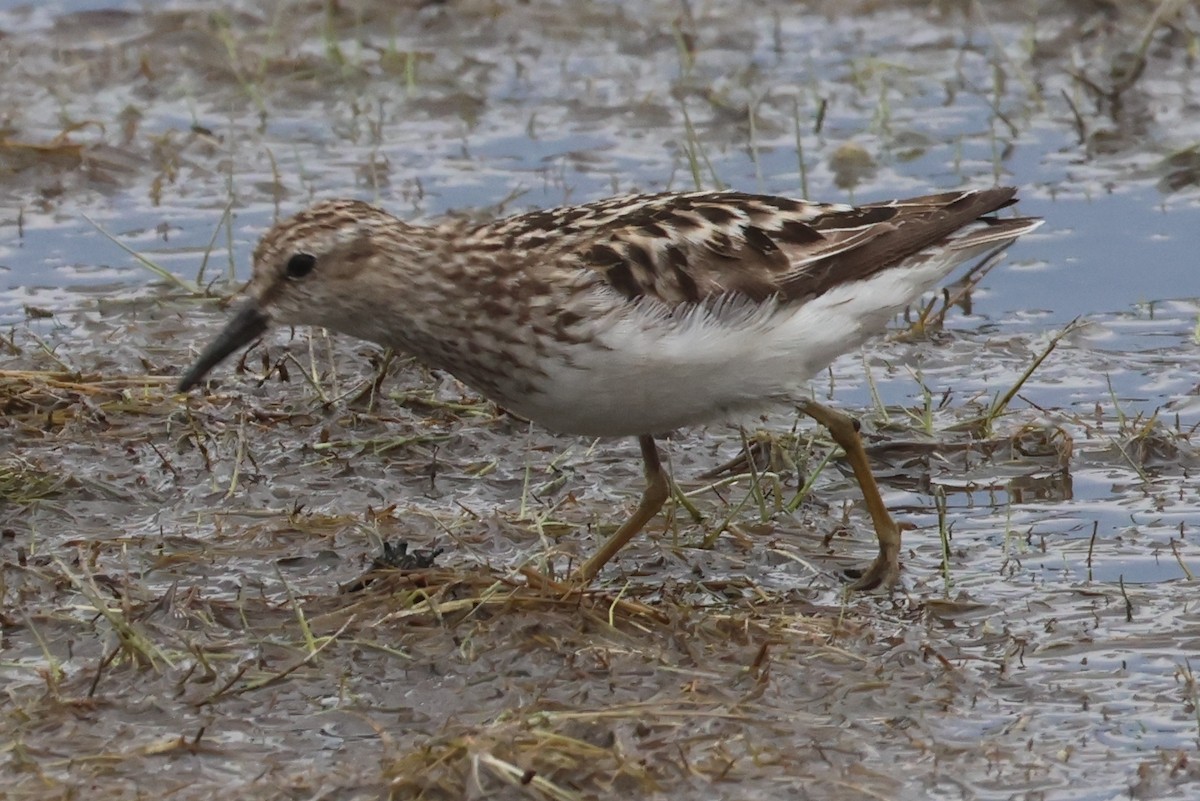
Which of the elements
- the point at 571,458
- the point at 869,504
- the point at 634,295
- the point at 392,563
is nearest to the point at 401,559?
the point at 392,563

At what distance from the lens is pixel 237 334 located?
7602 millimetres

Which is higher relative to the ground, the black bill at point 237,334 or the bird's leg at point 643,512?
the black bill at point 237,334

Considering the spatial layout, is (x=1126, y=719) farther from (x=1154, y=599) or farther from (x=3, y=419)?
(x=3, y=419)

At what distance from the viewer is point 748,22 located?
14.5 metres

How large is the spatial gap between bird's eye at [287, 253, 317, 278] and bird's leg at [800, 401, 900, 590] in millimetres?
1808

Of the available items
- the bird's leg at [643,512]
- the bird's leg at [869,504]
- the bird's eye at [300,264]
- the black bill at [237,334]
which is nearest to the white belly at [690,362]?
the bird's leg at [869,504]

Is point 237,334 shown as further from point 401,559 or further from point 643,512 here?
point 643,512

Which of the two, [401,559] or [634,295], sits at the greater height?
[634,295]

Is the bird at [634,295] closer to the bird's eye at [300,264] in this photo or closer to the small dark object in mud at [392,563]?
the bird's eye at [300,264]

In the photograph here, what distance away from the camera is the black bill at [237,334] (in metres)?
7.54

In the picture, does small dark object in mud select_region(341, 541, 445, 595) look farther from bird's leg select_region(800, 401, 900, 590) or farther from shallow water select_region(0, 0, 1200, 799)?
bird's leg select_region(800, 401, 900, 590)

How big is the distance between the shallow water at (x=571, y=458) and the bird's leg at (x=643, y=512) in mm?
142

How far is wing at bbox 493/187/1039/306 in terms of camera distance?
727 centimetres

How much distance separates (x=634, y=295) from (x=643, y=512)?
3.21ft
